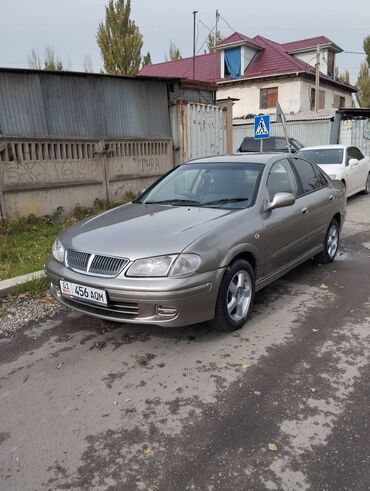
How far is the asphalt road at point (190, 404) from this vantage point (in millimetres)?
2373

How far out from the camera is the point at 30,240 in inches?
284

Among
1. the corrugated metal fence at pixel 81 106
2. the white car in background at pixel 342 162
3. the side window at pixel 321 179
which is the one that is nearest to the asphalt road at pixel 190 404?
the side window at pixel 321 179

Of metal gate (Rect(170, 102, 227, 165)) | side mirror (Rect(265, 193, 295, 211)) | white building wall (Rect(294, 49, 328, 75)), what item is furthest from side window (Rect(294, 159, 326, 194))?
white building wall (Rect(294, 49, 328, 75))

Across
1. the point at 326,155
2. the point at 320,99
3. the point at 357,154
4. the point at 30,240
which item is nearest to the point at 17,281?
the point at 30,240

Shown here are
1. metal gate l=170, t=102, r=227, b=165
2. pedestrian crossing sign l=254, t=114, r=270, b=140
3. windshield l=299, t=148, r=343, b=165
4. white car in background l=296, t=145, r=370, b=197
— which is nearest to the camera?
white car in background l=296, t=145, r=370, b=197

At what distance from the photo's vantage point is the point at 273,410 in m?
2.88

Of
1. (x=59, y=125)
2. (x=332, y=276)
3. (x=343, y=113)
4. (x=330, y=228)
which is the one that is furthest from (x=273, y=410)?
(x=343, y=113)

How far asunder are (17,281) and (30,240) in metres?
2.13

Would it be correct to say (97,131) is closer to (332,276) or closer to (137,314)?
(332,276)

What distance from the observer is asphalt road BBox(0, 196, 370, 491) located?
2.37m

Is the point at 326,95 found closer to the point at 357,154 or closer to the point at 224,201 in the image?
the point at 357,154

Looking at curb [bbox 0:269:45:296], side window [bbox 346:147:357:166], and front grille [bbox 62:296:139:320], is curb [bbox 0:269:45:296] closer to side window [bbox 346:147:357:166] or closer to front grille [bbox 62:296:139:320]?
front grille [bbox 62:296:139:320]

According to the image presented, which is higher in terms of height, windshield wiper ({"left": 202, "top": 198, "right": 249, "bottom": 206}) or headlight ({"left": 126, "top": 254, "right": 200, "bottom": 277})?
windshield wiper ({"left": 202, "top": 198, "right": 249, "bottom": 206})

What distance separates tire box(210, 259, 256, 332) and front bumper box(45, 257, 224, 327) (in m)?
0.12
